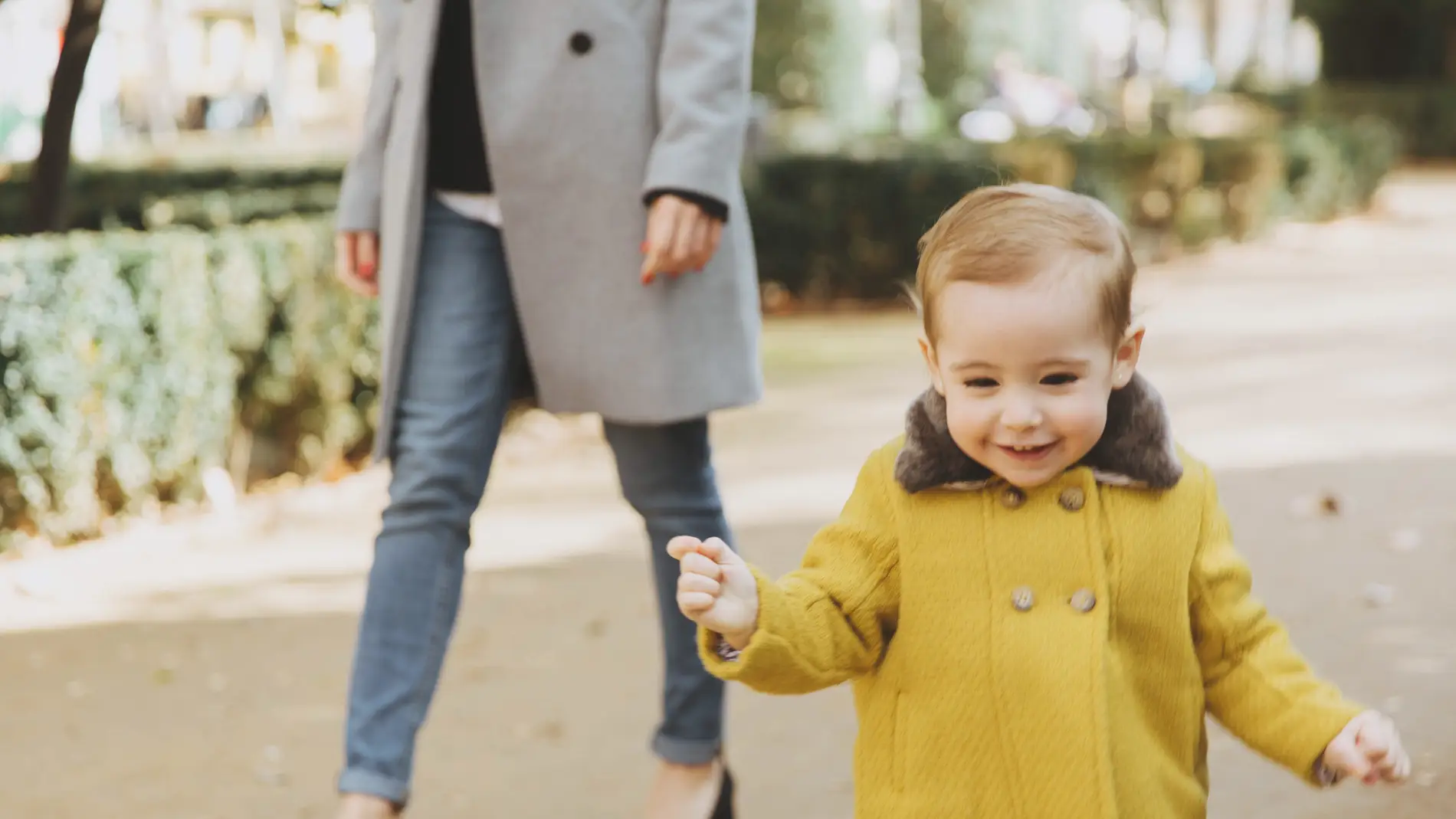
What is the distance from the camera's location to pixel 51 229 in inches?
301

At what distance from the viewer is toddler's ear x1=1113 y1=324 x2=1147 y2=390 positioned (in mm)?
2191

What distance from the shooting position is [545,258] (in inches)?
121

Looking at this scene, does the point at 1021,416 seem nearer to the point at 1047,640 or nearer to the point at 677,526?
the point at 1047,640

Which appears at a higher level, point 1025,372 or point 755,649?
point 1025,372

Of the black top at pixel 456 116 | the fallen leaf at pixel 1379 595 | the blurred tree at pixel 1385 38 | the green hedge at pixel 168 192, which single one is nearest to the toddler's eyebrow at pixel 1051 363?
the black top at pixel 456 116

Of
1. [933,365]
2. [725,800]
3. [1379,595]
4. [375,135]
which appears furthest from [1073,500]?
[1379,595]

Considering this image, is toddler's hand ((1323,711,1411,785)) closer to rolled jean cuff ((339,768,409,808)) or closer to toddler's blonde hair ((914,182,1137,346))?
toddler's blonde hair ((914,182,1137,346))

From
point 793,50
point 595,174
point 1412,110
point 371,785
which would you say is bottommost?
point 1412,110

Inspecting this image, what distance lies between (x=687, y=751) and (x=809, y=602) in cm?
111

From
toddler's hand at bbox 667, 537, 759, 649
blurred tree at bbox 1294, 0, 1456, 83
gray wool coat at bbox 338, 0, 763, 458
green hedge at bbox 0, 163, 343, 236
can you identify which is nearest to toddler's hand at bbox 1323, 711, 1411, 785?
toddler's hand at bbox 667, 537, 759, 649

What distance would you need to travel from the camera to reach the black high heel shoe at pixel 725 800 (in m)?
3.26

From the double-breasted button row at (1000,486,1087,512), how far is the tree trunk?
6088 mm

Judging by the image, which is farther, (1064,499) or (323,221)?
(323,221)

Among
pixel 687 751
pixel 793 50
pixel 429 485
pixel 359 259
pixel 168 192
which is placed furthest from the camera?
pixel 793 50
